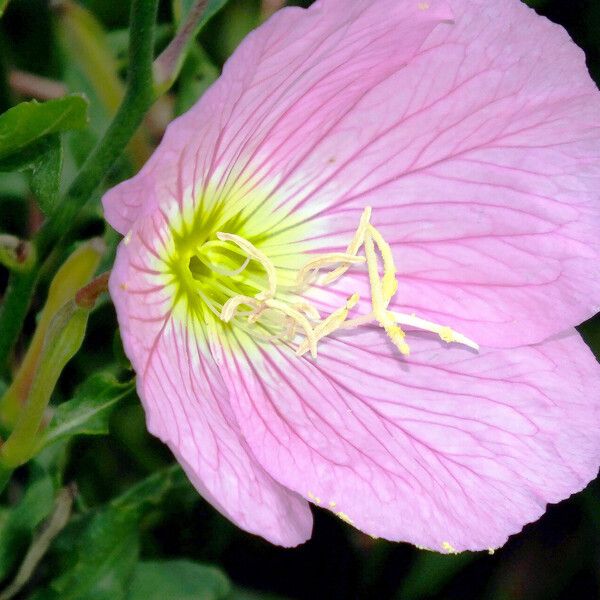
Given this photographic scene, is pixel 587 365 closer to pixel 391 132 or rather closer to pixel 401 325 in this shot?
pixel 401 325

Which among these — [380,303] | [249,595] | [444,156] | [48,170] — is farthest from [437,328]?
[249,595]

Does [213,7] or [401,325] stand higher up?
[213,7]

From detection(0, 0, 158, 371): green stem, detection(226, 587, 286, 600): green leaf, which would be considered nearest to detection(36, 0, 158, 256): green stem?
detection(0, 0, 158, 371): green stem

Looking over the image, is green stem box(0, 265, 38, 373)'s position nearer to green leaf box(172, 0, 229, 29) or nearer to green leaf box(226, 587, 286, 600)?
green leaf box(172, 0, 229, 29)

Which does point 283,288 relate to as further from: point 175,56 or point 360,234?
point 175,56

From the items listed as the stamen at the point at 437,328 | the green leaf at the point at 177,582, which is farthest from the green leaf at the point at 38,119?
the green leaf at the point at 177,582

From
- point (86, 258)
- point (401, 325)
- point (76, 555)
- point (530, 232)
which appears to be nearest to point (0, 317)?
point (86, 258)
